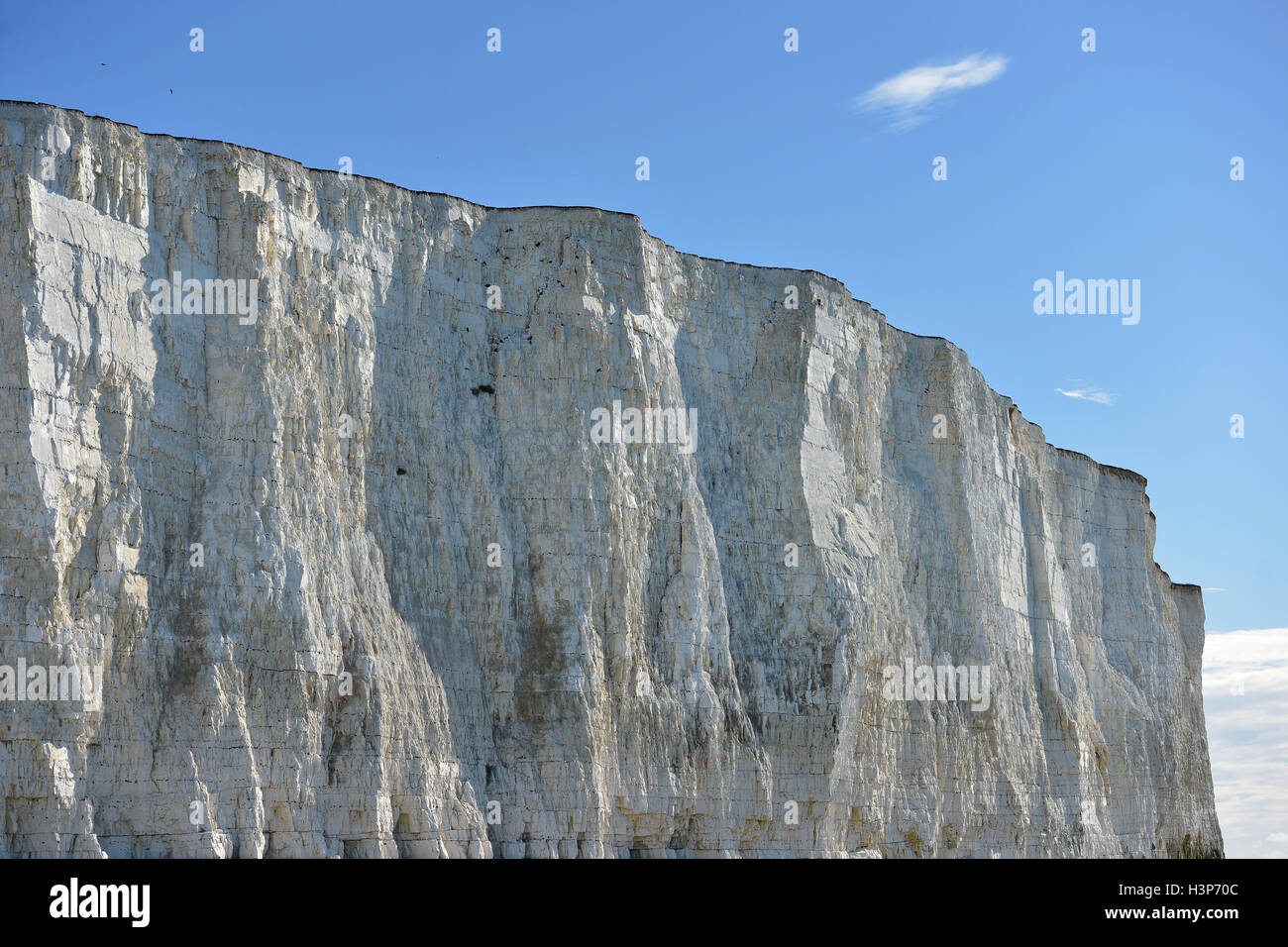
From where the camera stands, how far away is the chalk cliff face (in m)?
25.1

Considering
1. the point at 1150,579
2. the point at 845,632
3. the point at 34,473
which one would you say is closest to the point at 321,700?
the point at 34,473

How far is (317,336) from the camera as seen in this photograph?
30.0 meters

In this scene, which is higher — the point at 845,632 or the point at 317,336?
the point at 317,336

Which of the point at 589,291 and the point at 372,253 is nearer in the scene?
the point at 372,253

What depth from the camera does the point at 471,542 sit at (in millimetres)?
31812

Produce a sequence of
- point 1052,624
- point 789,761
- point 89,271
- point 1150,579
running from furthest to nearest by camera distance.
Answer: point 1150,579
point 1052,624
point 789,761
point 89,271

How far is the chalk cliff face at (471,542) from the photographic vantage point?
82.5ft

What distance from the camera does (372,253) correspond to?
31766 millimetres
